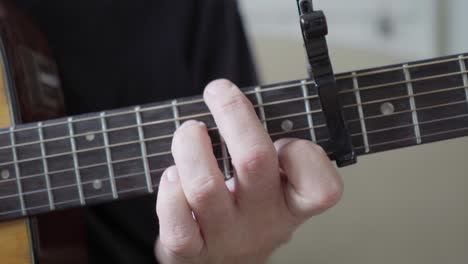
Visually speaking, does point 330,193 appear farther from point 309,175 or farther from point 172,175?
point 172,175

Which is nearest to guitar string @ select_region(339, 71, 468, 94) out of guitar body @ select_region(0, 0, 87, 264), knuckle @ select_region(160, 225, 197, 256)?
knuckle @ select_region(160, 225, 197, 256)

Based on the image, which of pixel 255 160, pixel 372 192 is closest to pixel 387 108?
pixel 255 160

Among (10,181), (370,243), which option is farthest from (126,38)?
(370,243)

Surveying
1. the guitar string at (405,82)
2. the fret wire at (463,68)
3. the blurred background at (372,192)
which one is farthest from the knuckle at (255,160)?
the blurred background at (372,192)

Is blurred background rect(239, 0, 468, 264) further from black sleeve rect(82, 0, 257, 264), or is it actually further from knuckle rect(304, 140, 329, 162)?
knuckle rect(304, 140, 329, 162)

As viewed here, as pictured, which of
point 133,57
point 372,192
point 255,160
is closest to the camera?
point 255,160

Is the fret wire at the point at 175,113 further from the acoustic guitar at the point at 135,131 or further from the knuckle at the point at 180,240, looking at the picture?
the knuckle at the point at 180,240
